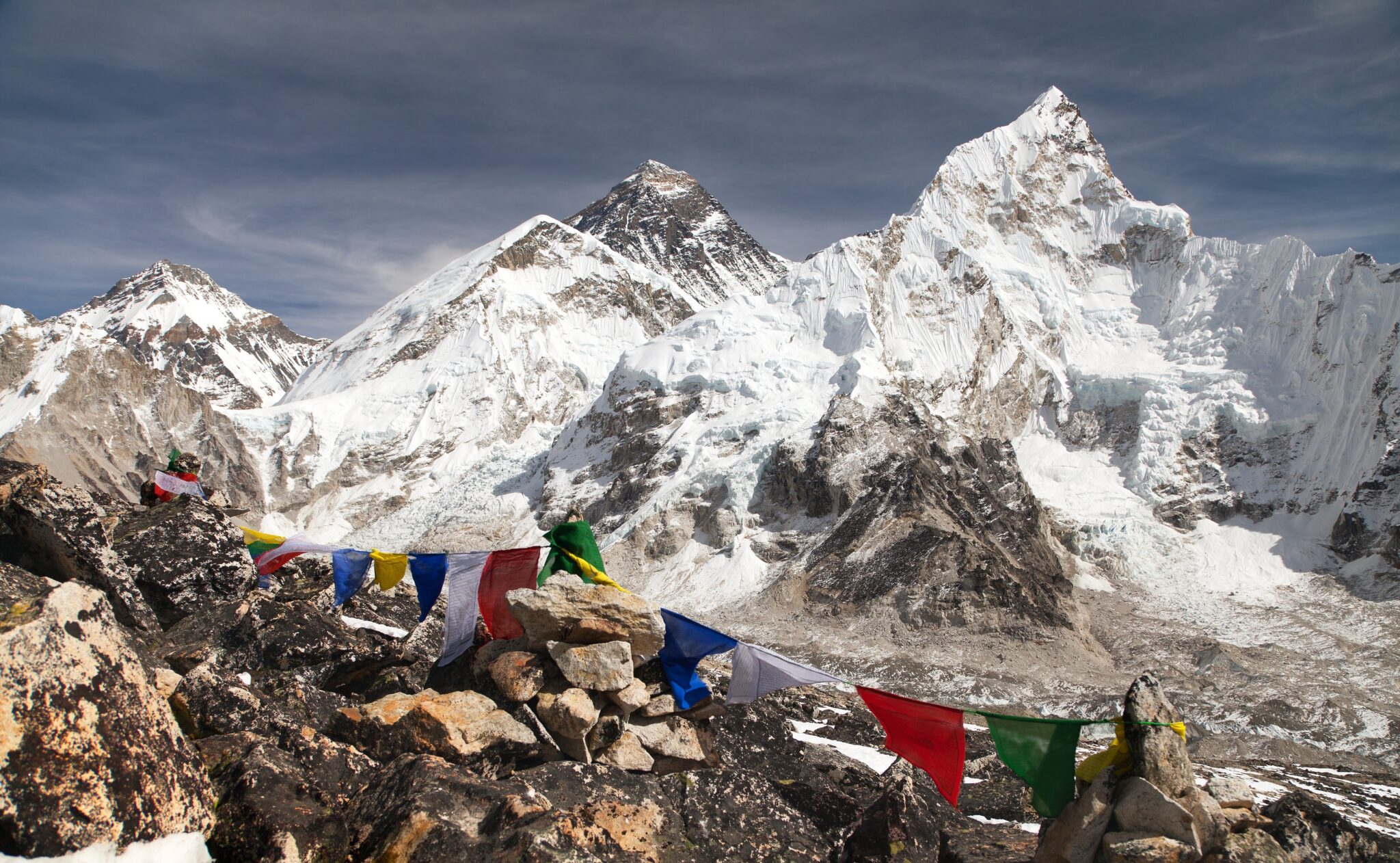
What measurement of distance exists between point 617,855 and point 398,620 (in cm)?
951

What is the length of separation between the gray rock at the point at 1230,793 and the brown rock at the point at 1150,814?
85 centimetres

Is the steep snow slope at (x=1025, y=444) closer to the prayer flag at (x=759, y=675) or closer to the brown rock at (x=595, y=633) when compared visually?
the prayer flag at (x=759, y=675)

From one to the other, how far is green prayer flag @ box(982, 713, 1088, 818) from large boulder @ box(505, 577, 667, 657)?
123 inches

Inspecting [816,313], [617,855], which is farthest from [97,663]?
[816,313]

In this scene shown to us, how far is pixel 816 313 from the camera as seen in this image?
70.3 metres

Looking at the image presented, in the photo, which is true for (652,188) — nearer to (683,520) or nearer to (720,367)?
(720,367)

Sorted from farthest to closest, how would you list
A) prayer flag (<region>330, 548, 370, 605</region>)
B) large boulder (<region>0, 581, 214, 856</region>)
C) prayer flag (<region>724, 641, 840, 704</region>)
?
prayer flag (<region>330, 548, 370, 605</region>), prayer flag (<region>724, 641, 840, 704</region>), large boulder (<region>0, 581, 214, 856</region>)

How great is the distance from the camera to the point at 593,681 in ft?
24.4

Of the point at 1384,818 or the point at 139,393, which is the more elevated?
the point at 139,393

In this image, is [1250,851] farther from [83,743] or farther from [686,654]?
[83,743]

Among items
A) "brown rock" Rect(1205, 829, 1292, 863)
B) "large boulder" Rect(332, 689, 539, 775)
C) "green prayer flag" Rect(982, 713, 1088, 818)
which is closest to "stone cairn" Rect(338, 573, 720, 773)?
"large boulder" Rect(332, 689, 539, 775)

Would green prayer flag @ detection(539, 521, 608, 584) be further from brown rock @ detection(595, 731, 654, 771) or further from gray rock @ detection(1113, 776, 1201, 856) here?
gray rock @ detection(1113, 776, 1201, 856)

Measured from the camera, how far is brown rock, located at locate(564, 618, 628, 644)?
7.72 m

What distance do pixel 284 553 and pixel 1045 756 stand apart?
1175cm
